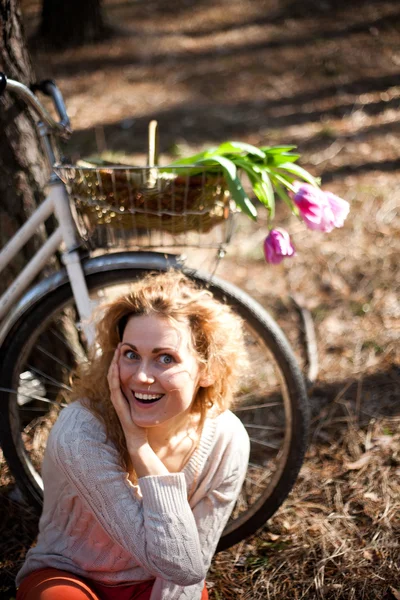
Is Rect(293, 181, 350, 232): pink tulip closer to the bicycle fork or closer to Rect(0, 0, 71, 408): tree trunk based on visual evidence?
the bicycle fork

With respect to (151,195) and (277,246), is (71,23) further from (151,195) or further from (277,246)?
(277,246)

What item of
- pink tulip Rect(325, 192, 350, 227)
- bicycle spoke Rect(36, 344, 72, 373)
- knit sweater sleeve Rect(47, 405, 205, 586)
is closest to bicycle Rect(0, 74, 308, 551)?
bicycle spoke Rect(36, 344, 72, 373)

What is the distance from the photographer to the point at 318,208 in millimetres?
1848

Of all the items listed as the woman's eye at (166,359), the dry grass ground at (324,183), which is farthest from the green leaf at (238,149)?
the dry grass ground at (324,183)

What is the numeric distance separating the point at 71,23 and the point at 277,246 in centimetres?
563

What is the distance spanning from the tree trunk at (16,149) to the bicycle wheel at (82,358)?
1.36ft

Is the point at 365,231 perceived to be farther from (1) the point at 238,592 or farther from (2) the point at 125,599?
(2) the point at 125,599

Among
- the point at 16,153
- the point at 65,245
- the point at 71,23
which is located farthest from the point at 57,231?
the point at 71,23

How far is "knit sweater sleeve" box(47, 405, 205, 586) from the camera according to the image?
1656mm

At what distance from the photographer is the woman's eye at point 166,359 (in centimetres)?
175

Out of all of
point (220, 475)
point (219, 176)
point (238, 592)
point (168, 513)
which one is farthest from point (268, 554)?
point (219, 176)

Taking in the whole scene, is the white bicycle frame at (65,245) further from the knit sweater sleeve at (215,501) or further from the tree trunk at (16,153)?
the knit sweater sleeve at (215,501)

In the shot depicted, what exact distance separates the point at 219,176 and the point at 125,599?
4.37 feet

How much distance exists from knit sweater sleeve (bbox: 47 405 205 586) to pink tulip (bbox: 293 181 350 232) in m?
0.85
